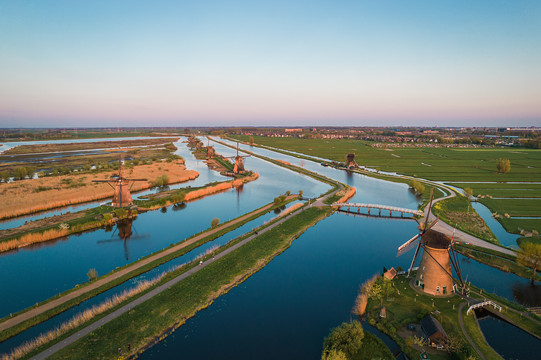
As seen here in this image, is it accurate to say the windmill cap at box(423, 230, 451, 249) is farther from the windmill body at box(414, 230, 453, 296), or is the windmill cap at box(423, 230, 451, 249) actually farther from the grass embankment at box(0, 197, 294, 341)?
the grass embankment at box(0, 197, 294, 341)

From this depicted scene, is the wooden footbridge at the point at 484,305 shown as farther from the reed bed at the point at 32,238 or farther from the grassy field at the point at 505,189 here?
the reed bed at the point at 32,238

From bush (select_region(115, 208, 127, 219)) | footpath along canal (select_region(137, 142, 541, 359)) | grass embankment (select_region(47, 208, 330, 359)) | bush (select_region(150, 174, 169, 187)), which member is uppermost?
bush (select_region(150, 174, 169, 187))

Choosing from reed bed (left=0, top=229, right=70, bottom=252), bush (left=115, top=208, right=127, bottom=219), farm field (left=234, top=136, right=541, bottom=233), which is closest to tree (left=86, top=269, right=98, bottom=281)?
reed bed (left=0, top=229, right=70, bottom=252)

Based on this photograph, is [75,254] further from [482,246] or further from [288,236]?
[482,246]

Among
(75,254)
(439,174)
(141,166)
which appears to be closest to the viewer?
(75,254)

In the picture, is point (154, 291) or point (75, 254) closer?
point (154, 291)

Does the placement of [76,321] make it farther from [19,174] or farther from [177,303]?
[19,174]

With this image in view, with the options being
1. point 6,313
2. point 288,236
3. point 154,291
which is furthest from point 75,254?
point 288,236
